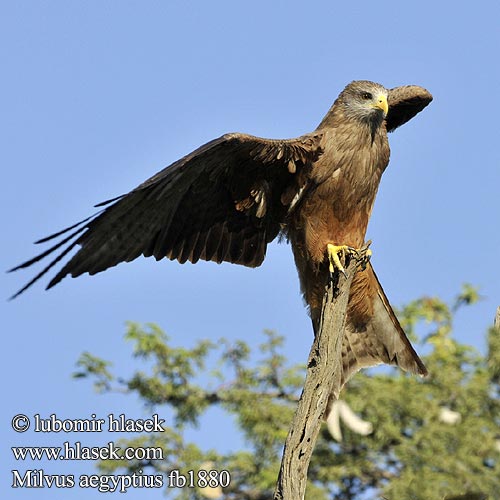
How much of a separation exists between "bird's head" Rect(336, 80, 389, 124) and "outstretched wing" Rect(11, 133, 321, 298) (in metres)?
0.37

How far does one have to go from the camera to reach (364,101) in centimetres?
775

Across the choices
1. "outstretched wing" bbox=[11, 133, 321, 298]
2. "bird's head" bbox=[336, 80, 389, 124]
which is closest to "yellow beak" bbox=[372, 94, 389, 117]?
"bird's head" bbox=[336, 80, 389, 124]

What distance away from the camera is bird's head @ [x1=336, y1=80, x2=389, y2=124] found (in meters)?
7.62

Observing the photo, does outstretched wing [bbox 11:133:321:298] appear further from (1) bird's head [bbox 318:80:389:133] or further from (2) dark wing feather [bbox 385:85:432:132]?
(2) dark wing feather [bbox 385:85:432:132]

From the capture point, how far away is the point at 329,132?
24.8 ft

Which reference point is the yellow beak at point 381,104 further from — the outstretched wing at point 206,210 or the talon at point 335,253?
the talon at point 335,253

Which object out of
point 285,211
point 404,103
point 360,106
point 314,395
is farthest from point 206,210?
point 404,103

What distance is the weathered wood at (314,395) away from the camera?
6.05m

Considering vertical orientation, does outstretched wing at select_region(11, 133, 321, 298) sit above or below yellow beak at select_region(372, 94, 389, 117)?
below

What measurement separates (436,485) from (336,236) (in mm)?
1822

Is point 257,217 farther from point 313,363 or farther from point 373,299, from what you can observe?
point 313,363

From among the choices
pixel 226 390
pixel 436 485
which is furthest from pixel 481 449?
pixel 226 390

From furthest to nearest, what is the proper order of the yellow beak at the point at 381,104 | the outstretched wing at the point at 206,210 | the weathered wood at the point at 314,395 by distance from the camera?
1. the yellow beak at the point at 381,104
2. the outstretched wing at the point at 206,210
3. the weathered wood at the point at 314,395

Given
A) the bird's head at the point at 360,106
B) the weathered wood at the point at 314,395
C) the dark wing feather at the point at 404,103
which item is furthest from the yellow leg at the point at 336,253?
the dark wing feather at the point at 404,103
